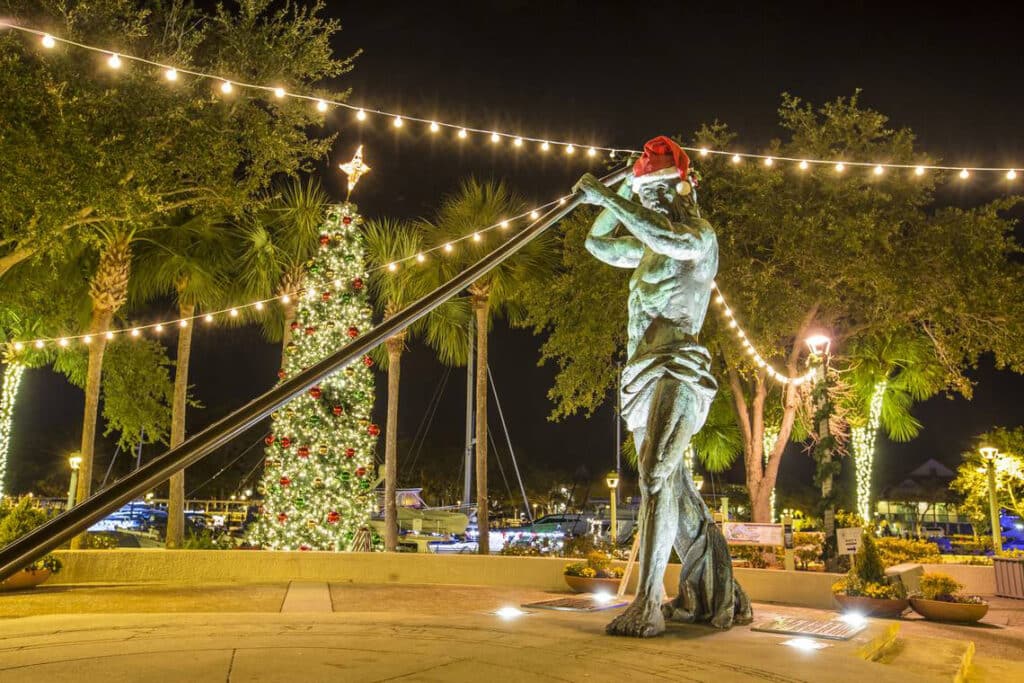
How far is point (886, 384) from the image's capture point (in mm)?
24172

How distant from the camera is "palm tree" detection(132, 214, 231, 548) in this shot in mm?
17391

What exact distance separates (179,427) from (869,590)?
1407cm

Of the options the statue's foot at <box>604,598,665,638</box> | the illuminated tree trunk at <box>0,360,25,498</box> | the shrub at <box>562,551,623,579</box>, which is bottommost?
the shrub at <box>562,551,623,579</box>

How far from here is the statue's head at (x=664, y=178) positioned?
6035 millimetres

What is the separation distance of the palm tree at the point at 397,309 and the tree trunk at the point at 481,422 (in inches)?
41.9

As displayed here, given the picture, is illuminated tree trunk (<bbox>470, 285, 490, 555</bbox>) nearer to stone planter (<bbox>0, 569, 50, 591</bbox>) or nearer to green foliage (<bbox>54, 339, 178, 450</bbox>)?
stone planter (<bbox>0, 569, 50, 591</bbox>)

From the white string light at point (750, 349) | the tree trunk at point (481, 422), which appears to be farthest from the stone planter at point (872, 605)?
the tree trunk at point (481, 422)

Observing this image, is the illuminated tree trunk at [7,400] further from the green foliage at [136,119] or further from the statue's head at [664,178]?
the statue's head at [664,178]

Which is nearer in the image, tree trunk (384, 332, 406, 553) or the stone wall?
the stone wall

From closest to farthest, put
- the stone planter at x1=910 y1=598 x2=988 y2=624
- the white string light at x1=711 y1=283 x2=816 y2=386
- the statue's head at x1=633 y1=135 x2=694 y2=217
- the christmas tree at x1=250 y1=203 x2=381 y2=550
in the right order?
the statue's head at x1=633 y1=135 x2=694 y2=217 → the stone planter at x1=910 y1=598 x2=988 y2=624 → the white string light at x1=711 y1=283 x2=816 y2=386 → the christmas tree at x1=250 y1=203 x2=381 y2=550

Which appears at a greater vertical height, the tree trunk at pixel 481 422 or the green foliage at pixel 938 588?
the tree trunk at pixel 481 422

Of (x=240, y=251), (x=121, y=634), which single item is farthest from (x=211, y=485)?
(x=121, y=634)

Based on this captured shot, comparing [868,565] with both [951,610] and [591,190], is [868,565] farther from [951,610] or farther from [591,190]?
[591,190]

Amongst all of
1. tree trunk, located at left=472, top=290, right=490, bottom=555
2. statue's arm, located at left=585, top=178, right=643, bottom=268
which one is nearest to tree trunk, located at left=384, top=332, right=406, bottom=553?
tree trunk, located at left=472, top=290, right=490, bottom=555
